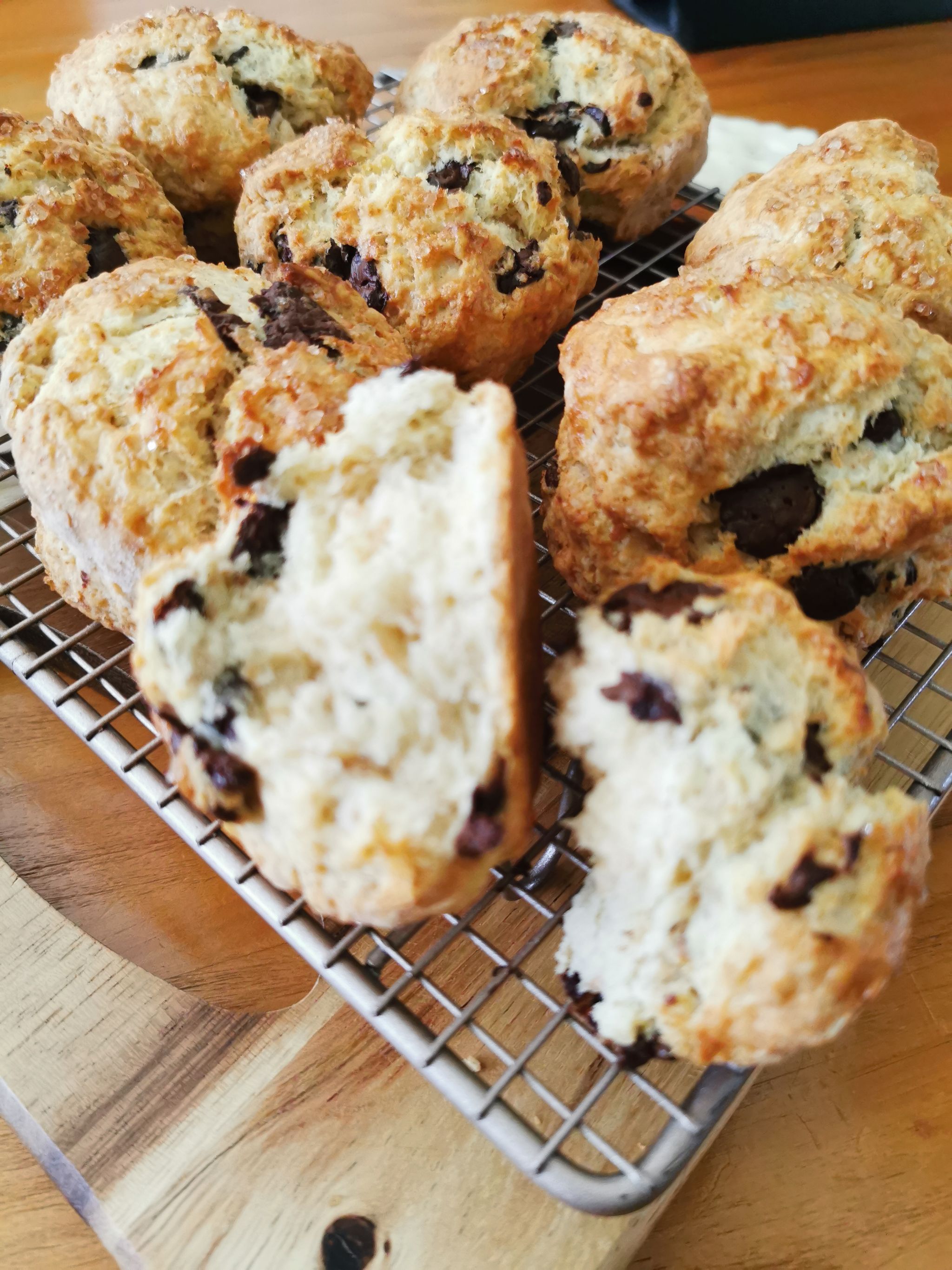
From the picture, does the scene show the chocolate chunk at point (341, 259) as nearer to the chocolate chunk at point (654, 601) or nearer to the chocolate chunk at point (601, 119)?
the chocolate chunk at point (601, 119)

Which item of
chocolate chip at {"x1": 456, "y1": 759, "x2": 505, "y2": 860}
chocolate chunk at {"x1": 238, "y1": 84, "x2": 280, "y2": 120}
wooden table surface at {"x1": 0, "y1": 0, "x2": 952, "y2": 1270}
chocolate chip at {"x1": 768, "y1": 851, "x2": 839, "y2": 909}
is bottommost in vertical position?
wooden table surface at {"x1": 0, "y1": 0, "x2": 952, "y2": 1270}

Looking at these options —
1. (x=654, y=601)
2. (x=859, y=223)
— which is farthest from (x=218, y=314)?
(x=859, y=223)

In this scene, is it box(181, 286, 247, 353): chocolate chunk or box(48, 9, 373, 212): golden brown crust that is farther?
box(48, 9, 373, 212): golden brown crust

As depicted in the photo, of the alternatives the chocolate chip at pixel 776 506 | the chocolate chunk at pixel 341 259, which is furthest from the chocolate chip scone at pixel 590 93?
the chocolate chip at pixel 776 506

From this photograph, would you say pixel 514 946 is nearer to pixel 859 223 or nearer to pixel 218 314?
pixel 218 314

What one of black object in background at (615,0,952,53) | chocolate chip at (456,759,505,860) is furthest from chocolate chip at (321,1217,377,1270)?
black object in background at (615,0,952,53)

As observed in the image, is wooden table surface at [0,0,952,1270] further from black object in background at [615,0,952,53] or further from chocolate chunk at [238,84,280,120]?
black object in background at [615,0,952,53]
